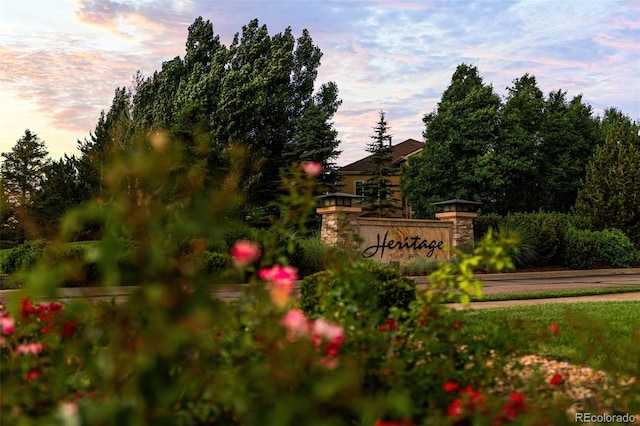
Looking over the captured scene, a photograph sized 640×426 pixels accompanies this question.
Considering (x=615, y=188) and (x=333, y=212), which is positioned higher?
(x=615, y=188)

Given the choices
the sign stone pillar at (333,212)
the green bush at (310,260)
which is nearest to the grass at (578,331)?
the green bush at (310,260)

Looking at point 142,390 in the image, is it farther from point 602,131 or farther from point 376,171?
point 602,131

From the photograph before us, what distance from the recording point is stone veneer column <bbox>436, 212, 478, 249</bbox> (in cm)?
2181

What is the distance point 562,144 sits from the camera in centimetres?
3400

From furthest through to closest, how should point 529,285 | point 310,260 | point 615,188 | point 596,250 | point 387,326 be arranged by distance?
point 615,188 < point 596,250 < point 310,260 < point 529,285 < point 387,326

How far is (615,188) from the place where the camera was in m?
27.9

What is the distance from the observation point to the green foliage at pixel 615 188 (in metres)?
27.2

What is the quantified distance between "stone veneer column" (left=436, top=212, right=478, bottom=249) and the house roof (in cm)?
2061

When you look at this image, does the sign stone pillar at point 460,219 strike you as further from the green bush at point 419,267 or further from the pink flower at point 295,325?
the pink flower at point 295,325

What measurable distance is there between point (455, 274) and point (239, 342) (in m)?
1.68

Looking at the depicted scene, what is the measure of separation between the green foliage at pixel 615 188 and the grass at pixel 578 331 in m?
18.6

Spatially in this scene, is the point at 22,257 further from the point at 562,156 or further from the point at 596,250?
the point at 562,156

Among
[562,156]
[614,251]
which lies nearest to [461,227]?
[614,251]

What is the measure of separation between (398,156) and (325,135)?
42.4 feet
